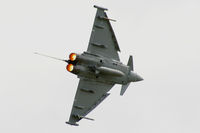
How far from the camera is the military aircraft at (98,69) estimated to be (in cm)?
6500

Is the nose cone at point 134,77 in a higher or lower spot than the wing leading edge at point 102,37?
lower

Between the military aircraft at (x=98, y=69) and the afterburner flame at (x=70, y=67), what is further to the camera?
the military aircraft at (x=98, y=69)

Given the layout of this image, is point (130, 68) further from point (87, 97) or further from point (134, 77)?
point (87, 97)

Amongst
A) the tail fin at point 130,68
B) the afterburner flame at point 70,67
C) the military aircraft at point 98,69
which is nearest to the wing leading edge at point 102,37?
the military aircraft at point 98,69

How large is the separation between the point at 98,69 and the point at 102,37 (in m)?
2.28

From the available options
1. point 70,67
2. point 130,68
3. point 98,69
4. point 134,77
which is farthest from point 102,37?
point 134,77

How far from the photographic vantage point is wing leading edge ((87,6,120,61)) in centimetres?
6562

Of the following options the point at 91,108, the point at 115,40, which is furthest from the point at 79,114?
the point at 115,40

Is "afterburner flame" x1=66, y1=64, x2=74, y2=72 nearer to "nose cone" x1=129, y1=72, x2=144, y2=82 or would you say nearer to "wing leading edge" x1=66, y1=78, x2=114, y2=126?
"wing leading edge" x1=66, y1=78, x2=114, y2=126

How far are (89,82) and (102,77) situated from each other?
1.06 metres

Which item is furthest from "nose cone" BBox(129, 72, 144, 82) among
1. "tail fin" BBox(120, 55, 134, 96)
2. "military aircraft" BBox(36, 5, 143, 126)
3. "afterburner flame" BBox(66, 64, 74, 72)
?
"afterburner flame" BBox(66, 64, 74, 72)

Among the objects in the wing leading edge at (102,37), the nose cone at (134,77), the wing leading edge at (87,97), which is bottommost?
the wing leading edge at (87,97)

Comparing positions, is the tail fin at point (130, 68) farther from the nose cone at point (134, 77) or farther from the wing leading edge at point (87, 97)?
the wing leading edge at point (87, 97)

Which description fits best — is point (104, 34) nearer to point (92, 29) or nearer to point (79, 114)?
point (92, 29)
